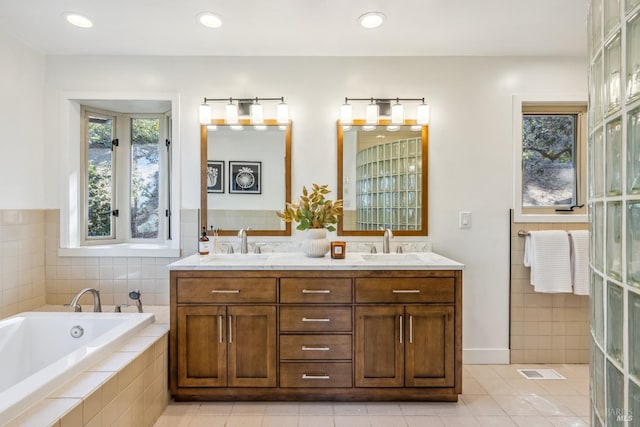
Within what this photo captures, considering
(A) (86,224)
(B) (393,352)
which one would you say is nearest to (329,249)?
(B) (393,352)

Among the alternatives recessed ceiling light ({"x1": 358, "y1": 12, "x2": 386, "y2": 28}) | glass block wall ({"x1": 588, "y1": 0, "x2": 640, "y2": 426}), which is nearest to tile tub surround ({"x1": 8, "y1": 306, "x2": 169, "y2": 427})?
glass block wall ({"x1": 588, "y1": 0, "x2": 640, "y2": 426})

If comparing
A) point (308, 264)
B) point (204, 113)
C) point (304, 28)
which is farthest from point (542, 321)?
point (204, 113)

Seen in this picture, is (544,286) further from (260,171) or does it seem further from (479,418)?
(260,171)

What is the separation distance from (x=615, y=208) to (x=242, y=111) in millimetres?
2271

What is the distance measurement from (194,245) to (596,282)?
2.36 metres

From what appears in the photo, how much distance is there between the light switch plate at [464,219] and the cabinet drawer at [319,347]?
124cm

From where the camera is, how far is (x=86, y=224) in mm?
2734

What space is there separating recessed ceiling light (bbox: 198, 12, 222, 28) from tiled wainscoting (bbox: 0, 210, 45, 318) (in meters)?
1.79

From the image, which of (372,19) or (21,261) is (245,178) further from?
(21,261)

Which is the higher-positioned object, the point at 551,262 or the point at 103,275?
the point at 551,262

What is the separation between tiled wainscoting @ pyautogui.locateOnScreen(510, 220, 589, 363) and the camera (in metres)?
2.56

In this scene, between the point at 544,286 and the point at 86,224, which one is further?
the point at 86,224

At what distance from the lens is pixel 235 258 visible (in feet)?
7.57

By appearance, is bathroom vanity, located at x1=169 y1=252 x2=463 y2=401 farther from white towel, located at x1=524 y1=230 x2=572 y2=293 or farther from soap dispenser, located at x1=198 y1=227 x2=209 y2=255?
white towel, located at x1=524 y1=230 x2=572 y2=293
